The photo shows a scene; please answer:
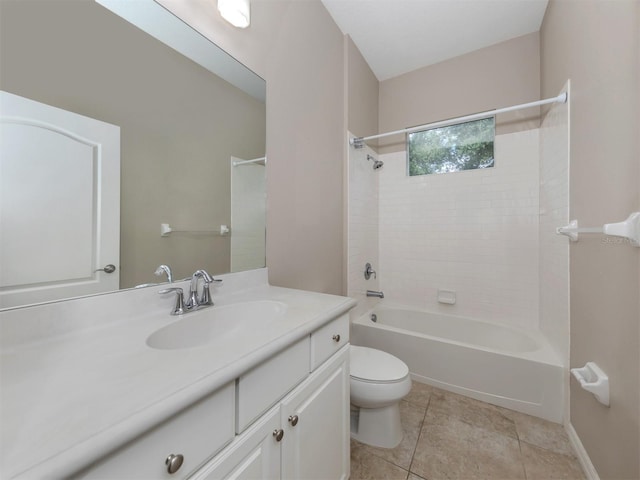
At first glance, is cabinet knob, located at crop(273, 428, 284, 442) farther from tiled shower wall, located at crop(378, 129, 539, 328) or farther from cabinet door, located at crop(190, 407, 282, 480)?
tiled shower wall, located at crop(378, 129, 539, 328)

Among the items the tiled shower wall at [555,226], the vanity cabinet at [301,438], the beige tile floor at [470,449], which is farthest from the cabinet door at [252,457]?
the tiled shower wall at [555,226]

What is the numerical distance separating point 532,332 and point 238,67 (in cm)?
270

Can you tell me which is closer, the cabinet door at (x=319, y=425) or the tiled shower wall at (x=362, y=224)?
the cabinet door at (x=319, y=425)

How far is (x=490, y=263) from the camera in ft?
7.47

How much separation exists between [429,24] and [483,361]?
2507mm

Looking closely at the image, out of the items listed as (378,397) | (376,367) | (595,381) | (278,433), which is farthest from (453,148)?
(278,433)

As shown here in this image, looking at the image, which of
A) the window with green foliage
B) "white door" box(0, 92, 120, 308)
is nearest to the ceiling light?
"white door" box(0, 92, 120, 308)

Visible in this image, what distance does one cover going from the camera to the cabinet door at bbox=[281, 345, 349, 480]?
768 mm

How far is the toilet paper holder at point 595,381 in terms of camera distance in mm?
1056

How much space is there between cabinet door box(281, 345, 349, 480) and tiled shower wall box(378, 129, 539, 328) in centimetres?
174

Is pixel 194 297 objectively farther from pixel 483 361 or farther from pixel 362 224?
pixel 483 361

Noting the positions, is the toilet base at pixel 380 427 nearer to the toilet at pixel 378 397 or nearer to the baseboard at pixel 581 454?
the toilet at pixel 378 397

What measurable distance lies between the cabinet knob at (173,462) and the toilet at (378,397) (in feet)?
3.40

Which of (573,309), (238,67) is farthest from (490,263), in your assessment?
(238,67)
